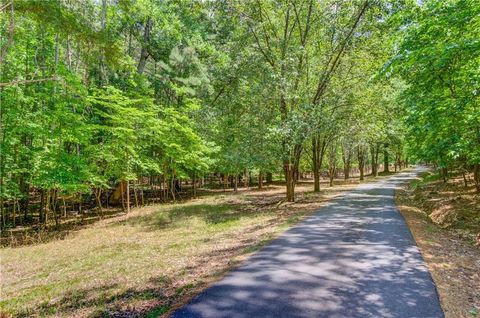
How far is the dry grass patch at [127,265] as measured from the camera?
225 inches

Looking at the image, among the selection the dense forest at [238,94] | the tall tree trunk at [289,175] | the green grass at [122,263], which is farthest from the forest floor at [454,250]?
the tall tree trunk at [289,175]

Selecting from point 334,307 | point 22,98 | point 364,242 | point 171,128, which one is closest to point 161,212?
point 171,128

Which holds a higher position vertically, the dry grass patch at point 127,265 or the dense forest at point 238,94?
the dense forest at point 238,94

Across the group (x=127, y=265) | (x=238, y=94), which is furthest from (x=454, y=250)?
(x=238, y=94)

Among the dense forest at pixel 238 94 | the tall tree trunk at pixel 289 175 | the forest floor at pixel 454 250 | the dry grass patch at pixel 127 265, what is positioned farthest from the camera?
the tall tree trunk at pixel 289 175

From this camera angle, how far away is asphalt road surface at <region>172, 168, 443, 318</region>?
192 inches

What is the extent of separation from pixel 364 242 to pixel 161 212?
14188 mm

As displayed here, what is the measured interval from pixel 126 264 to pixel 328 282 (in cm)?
565

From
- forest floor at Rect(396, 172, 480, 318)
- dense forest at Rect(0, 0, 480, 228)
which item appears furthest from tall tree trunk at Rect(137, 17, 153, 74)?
forest floor at Rect(396, 172, 480, 318)

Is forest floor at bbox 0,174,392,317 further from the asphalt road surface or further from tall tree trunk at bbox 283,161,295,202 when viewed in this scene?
tall tree trunk at bbox 283,161,295,202

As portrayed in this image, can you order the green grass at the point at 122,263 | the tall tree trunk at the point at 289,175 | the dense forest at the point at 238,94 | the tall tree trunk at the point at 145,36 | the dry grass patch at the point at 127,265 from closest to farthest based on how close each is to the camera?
the dry grass patch at the point at 127,265 < the green grass at the point at 122,263 < the dense forest at the point at 238,94 < the tall tree trunk at the point at 289,175 < the tall tree trunk at the point at 145,36

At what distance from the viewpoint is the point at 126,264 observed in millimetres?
8766

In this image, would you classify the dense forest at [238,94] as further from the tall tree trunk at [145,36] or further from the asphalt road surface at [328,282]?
the asphalt road surface at [328,282]

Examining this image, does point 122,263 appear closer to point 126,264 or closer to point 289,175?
point 126,264
